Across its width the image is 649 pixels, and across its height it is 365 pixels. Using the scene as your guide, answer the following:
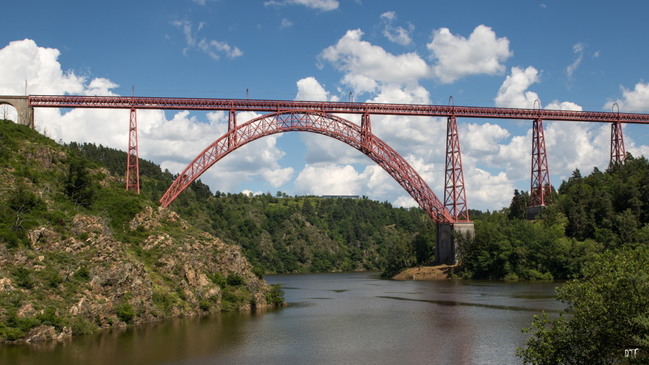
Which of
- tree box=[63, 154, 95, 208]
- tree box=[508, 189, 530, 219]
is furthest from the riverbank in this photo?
tree box=[63, 154, 95, 208]

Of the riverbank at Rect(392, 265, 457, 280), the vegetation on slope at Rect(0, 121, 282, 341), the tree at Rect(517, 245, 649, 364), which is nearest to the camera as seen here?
the tree at Rect(517, 245, 649, 364)

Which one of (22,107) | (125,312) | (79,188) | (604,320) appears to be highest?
(22,107)

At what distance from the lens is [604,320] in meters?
19.0

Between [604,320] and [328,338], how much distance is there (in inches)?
665

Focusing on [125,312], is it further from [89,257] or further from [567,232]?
[567,232]

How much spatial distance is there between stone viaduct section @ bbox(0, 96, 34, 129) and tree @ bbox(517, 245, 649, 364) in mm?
51585

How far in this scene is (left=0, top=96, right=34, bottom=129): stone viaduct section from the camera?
57094mm

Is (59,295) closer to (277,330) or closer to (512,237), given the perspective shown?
(277,330)

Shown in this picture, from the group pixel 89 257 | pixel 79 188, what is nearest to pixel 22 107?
pixel 79 188

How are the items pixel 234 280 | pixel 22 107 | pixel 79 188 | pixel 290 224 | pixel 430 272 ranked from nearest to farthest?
pixel 79 188
pixel 234 280
pixel 22 107
pixel 430 272
pixel 290 224

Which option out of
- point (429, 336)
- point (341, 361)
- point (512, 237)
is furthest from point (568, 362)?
point (512, 237)

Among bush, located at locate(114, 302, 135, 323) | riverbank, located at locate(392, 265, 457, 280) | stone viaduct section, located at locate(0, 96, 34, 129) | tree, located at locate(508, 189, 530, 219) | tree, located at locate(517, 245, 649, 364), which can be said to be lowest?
riverbank, located at locate(392, 265, 457, 280)

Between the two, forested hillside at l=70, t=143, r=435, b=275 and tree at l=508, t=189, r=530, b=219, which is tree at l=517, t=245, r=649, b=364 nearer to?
tree at l=508, t=189, r=530, b=219

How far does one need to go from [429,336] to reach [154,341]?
14.6m
